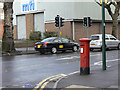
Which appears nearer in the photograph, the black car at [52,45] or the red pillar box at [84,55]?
the red pillar box at [84,55]

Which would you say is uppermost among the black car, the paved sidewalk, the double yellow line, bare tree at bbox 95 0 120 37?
bare tree at bbox 95 0 120 37

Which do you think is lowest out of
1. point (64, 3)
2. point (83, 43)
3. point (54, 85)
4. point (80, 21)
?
point (54, 85)

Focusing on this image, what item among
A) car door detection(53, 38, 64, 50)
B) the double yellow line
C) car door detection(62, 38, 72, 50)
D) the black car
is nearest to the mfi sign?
car door detection(62, 38, 72, 50)

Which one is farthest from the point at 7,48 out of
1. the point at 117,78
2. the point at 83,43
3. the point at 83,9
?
the point at 83,9

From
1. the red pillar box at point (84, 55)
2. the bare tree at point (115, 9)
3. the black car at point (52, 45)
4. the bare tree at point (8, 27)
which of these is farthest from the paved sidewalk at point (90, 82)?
Result: the bare tree at point (115, 9)

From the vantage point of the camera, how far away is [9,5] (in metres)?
20.3

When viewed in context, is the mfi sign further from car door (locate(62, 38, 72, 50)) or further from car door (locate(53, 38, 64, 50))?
car door (locate(53, 38, 64, 50))

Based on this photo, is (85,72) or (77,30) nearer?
(85,72)

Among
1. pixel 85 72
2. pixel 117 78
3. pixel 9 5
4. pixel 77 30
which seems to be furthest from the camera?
pixel 77 30

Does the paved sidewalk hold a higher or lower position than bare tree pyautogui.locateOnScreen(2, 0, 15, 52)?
lower

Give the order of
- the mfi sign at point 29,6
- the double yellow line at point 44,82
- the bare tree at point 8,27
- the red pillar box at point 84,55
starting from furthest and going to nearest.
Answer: the mfi sign at point 29,6 < the bare tree at point 8,27 < the red pillar box at point 84,55 < the double yellow line at point 44,82

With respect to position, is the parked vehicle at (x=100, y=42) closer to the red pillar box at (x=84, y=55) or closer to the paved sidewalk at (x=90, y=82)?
the red pillar box at (x=84, y=55)

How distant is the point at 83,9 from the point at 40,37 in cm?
729

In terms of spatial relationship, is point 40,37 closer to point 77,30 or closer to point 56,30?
point 56,30
